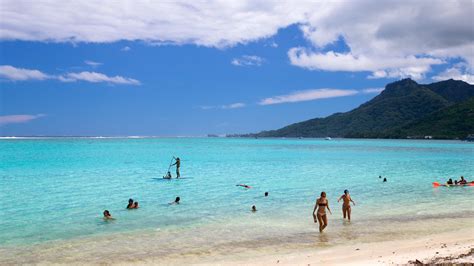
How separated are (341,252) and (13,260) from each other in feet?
36.8

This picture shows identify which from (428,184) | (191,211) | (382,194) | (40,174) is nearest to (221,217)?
(191,211)

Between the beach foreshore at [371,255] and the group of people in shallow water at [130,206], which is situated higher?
the group of people in shallow water at [130,206]

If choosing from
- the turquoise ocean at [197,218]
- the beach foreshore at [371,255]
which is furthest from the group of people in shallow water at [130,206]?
the beach foreshore at [371,255]

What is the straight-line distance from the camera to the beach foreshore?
12312mm

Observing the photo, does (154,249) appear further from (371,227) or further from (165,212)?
(371,227)

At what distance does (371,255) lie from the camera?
1347 cm

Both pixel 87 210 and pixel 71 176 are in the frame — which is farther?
pixel 71 176

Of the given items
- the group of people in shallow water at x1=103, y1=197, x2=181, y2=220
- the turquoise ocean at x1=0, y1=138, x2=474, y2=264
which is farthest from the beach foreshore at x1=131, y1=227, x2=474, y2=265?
the group of people in shallow water at x1=103, y1=197, x2=181, y2=220

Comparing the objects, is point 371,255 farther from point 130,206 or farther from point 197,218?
point 130,206

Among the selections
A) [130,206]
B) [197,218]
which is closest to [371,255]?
[197,218]

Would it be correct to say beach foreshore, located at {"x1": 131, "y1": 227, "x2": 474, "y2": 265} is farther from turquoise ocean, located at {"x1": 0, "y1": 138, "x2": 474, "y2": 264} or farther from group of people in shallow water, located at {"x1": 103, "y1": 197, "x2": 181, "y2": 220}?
group of people in shallow water, located at {"x1": 103, "y1": 197, "x2": 181, "y2": 220}

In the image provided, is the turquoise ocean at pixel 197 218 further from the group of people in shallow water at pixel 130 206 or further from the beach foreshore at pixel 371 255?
the beach foreshore at pixel 371 255

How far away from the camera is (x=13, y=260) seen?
44.6 ft

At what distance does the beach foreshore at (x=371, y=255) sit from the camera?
12.3 meters
